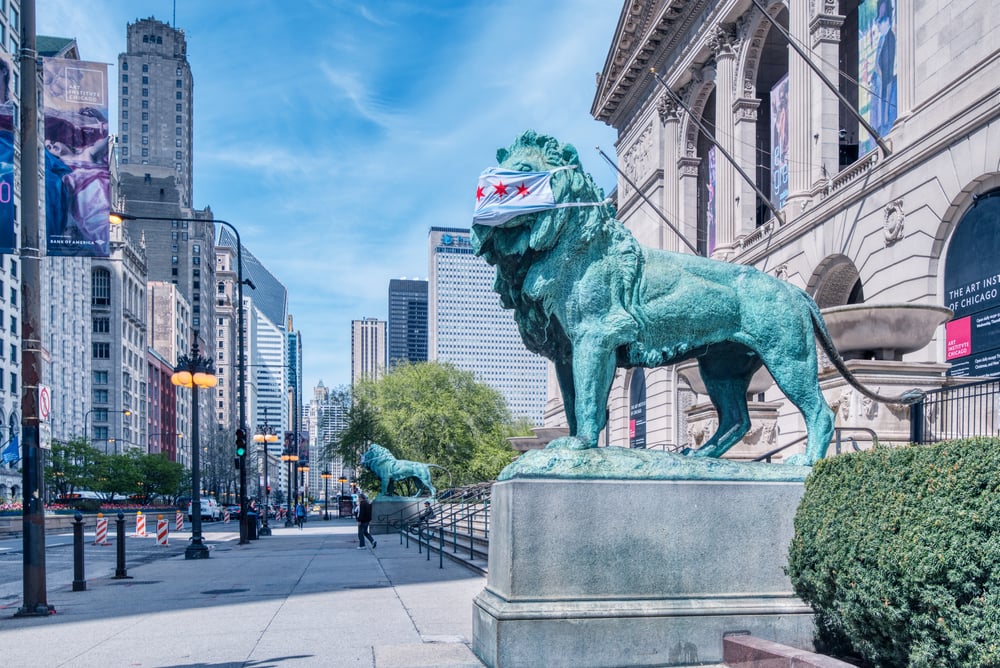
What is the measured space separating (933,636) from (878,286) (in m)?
20.1

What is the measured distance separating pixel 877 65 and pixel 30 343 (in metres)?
22.6

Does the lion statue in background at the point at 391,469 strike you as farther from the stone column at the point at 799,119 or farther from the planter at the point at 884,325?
the planter at the point at 884,325

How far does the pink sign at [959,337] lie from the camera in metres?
20.3

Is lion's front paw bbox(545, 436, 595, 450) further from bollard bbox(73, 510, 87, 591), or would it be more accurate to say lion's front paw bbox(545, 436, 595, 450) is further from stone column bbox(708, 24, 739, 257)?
stone column bbox(708, 24, 739, 257)

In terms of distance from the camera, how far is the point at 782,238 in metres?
30.1

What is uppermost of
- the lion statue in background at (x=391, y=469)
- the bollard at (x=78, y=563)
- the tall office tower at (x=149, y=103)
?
the tall office tower at (x=149, y=103)

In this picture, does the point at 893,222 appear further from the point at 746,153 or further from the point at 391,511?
the point at 391,511

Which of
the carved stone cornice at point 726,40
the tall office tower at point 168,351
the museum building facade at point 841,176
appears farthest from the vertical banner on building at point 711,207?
the tall office tower at point 168,351

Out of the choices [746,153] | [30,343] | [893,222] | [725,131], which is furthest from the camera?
[725,131]

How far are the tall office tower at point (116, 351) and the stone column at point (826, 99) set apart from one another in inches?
4324

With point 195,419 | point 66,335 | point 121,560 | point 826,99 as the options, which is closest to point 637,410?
point 826,99

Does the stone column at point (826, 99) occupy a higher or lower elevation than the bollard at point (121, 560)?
higher

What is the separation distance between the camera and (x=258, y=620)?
1105cm

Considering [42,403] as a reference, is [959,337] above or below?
above
